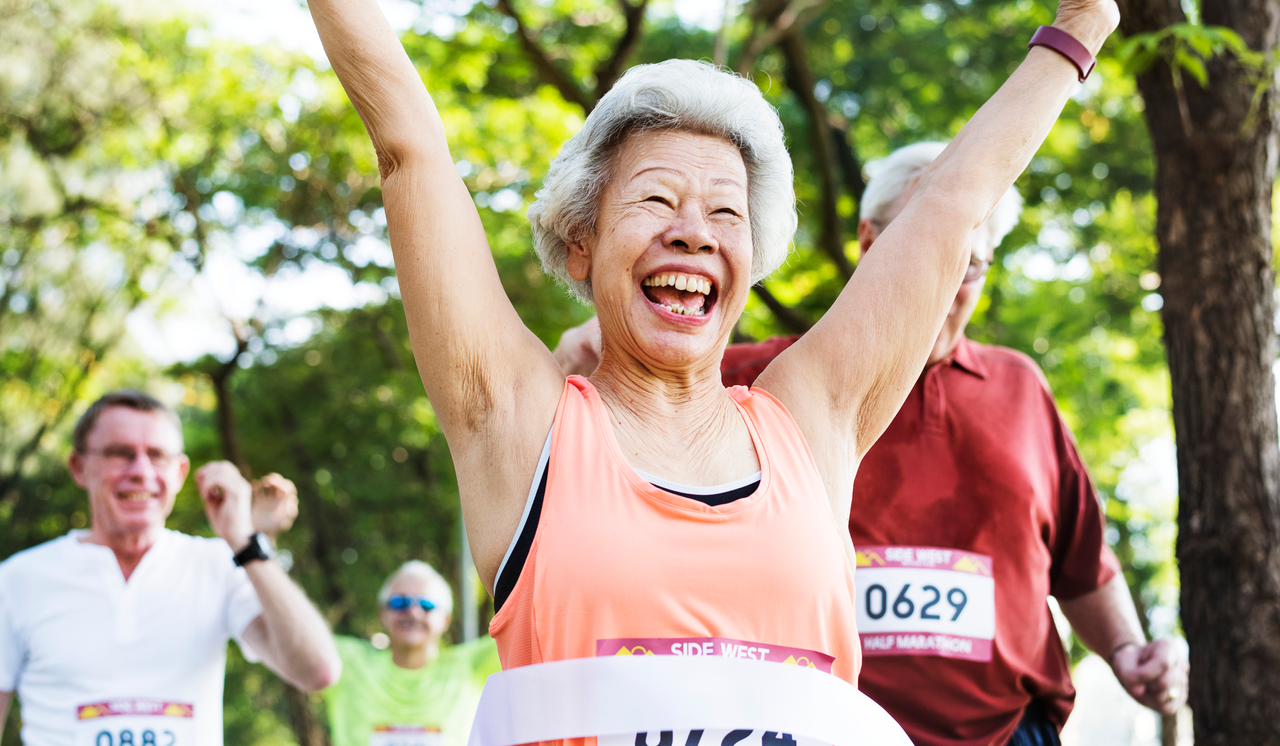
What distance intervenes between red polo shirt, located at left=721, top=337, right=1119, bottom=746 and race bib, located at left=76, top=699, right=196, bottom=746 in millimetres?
2194

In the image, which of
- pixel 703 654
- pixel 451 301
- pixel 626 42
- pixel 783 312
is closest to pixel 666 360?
pixel 451 301

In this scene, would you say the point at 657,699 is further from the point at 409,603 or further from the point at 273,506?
the point at 409,603

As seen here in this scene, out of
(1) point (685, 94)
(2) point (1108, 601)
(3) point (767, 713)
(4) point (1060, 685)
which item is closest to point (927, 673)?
(4) point (1060, 685)

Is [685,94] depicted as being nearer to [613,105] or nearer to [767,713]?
[613,105]

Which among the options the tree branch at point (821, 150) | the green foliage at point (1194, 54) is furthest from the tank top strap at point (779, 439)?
the tree branch at point (821, 150)

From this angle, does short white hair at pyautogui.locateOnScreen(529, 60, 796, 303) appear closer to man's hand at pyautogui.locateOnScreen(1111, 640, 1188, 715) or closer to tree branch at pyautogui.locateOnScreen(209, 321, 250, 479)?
man's hand at pyautogui.locateOnScreen(1111, 640, 1188, 715)

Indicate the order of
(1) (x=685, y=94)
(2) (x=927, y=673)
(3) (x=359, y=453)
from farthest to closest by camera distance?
(3) (x=359, y=453)
(2) (x=927, y=673)
(1) (x=685, y=94)

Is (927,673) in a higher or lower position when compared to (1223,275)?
lower

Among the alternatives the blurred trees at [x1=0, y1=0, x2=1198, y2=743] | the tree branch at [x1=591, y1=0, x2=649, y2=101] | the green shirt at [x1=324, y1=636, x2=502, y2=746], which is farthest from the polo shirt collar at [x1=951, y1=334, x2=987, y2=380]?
the tree branch at [x1=591, y1=0, x2=649, y2=101]

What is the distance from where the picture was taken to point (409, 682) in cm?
677

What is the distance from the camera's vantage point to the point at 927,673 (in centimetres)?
279

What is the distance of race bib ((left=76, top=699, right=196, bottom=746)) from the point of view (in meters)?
3.52

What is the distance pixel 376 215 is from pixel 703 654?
12258 millimetres

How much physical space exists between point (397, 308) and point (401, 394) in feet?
4.21
